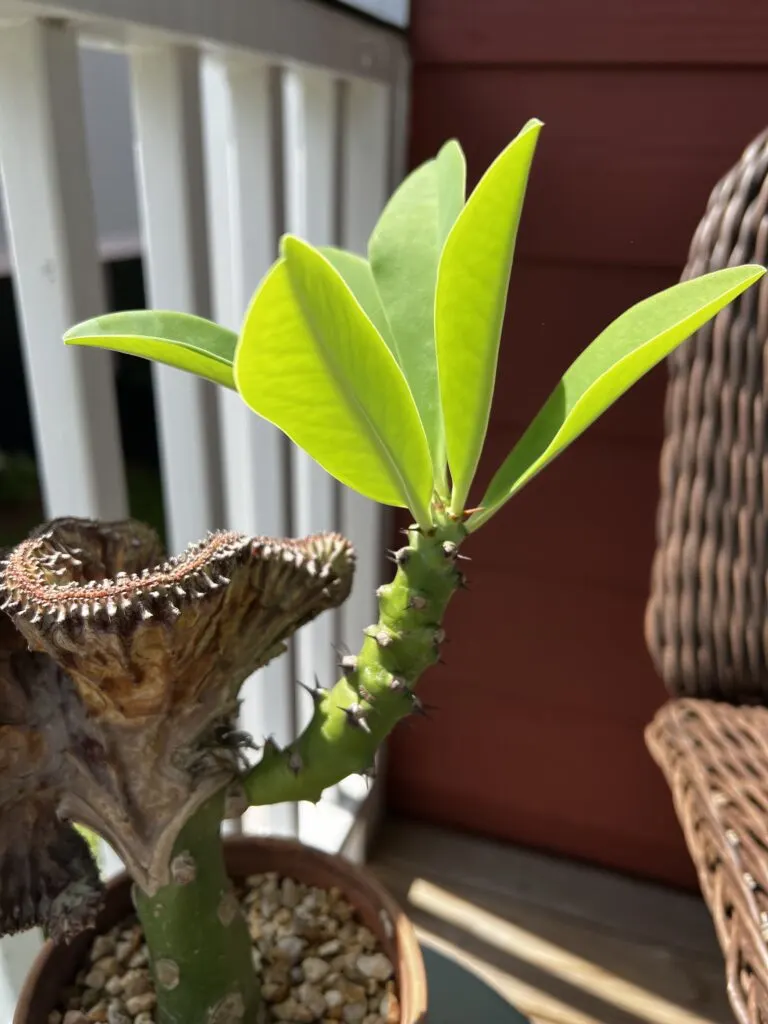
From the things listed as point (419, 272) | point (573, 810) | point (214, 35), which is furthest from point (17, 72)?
point (573, 810)

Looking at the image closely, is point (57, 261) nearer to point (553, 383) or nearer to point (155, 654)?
point (155, 654)

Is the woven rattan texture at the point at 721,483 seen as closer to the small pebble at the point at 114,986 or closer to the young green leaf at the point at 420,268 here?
the young green leaf at the point at 420,268

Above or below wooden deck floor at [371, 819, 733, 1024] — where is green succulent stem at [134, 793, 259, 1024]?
above

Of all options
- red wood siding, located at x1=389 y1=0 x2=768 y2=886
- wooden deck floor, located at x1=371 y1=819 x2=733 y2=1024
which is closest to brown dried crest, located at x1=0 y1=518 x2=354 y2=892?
red wood siding, located at x1=389 y1=0 x2=768 y2=886

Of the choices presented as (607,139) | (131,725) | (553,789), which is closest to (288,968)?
(131,725)

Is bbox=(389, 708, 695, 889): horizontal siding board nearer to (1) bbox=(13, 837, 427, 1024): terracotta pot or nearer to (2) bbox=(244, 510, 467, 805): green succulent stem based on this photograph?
(1) bbox=(13, 837, 427, 1024): terracotta pot

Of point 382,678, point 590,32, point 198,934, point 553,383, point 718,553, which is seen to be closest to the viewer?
point 382,678
